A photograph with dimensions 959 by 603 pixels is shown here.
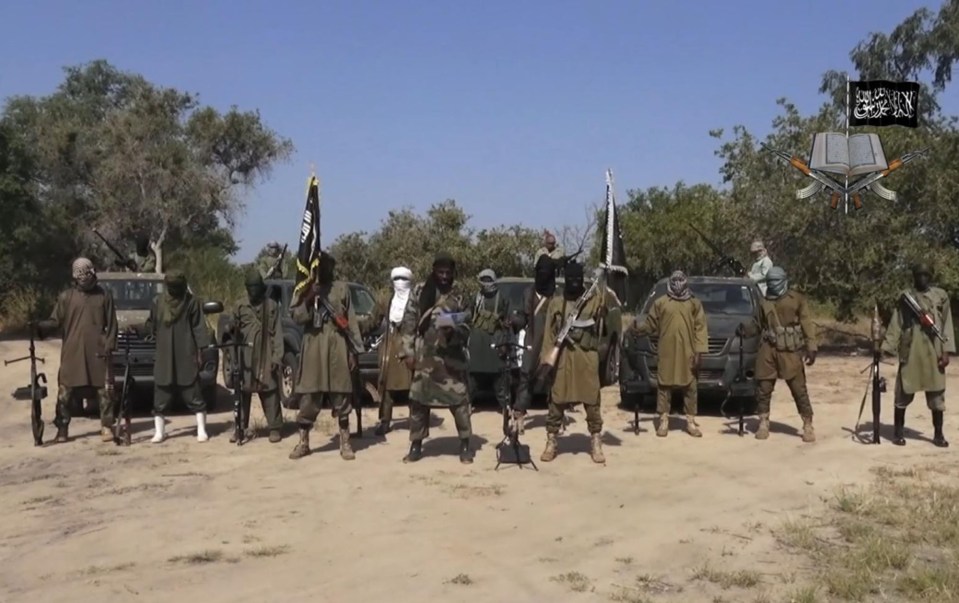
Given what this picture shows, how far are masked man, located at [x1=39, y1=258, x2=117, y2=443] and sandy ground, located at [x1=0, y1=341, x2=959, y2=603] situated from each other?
1.85ft

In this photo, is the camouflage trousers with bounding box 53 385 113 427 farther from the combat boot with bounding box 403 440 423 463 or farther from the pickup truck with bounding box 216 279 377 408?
the combat boot with bounding box 403 440 423 463

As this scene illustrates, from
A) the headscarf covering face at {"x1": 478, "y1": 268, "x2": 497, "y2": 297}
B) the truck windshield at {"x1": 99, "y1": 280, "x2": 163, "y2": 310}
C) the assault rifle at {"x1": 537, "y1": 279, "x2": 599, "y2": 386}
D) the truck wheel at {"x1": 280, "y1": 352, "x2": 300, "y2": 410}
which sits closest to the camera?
the assault rifle at {"x1": 537, "y1": 279, "x2": 599, "y2": 386}

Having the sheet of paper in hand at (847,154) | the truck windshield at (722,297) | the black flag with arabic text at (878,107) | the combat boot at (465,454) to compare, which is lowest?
the combat boot at (465,454)

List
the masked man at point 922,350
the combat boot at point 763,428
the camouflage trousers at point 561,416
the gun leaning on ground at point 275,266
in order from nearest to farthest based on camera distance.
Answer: the camouflage trousers at point 561,416 → the masked man at point 922,350 → the combat boot at point 763,428 → the gun leaning on ground at point 275,266

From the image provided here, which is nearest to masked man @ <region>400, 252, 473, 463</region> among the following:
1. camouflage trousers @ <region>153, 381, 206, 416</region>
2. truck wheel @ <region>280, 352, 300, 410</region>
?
camouflage trousers @ <region>153, 381, 206, 416</region>

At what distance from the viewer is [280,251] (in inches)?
603

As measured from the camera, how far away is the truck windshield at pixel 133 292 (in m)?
13.2

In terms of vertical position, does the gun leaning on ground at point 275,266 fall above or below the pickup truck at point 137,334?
above

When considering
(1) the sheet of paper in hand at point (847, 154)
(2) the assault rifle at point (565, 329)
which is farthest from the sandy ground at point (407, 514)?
(1) the sheet of paper in hand at point (847, 154)

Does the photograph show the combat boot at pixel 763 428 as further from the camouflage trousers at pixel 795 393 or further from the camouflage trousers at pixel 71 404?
the camouflage trousers at pixel 71 404

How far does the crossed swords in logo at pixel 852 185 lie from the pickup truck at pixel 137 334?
10.8 meters

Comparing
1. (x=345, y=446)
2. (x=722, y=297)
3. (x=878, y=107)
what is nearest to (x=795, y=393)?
(x=722, y=297)

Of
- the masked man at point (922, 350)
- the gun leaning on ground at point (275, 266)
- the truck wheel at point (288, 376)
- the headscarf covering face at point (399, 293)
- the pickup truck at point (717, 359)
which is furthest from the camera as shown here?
the gun leaning on ground at point (275, 266)

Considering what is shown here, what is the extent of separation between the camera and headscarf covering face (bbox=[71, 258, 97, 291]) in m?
10.6
